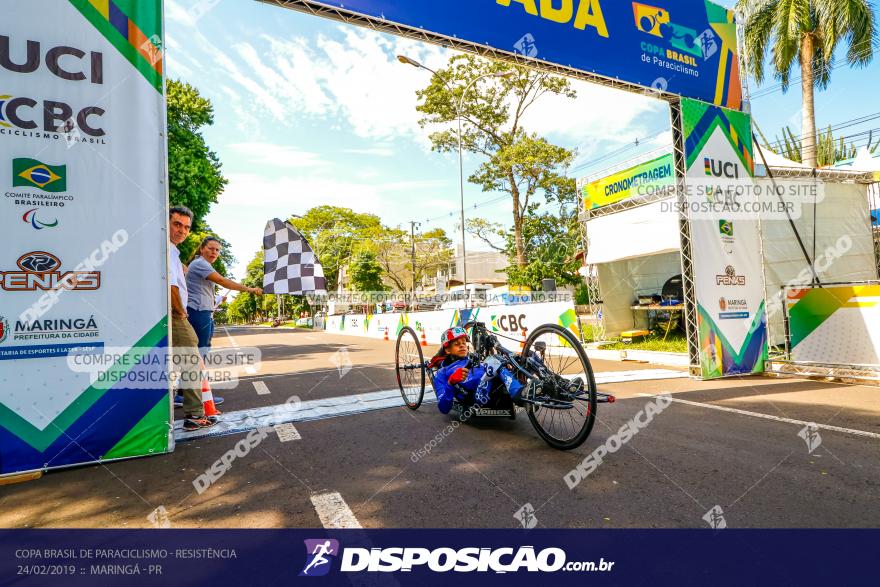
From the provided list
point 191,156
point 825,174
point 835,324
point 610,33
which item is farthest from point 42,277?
point 191,156

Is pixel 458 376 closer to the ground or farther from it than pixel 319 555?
farther from it

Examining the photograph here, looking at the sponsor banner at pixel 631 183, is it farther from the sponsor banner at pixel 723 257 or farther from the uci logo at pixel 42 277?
the uci logo at pixel 42 277

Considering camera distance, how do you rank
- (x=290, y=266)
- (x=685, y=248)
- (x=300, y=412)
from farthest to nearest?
(x=685, y=248) < (x=290, y=266) < (x=300, y=412)

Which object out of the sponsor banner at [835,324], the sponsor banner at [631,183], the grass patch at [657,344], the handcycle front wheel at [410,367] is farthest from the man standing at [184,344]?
the sponsor banner at [631,183]

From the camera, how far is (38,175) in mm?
3486

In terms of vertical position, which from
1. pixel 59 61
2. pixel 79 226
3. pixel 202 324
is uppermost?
pixel 59 61

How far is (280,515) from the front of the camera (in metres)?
2.55

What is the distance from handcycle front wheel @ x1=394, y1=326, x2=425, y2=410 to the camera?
5109 mm

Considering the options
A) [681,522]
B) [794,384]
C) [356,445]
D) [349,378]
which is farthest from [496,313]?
[681,522]

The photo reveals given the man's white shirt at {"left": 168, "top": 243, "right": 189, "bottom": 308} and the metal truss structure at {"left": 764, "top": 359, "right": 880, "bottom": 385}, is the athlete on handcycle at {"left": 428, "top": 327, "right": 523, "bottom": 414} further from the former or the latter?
the metal truss structure at {"left": 764, "top": 359, "right": 880, "bottom": 385}

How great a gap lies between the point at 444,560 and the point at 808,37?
2417 centimetres

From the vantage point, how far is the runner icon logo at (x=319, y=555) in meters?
2.01

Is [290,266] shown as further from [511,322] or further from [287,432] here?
[511,322]

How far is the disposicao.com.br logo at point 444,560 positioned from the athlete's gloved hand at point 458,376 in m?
2.16
